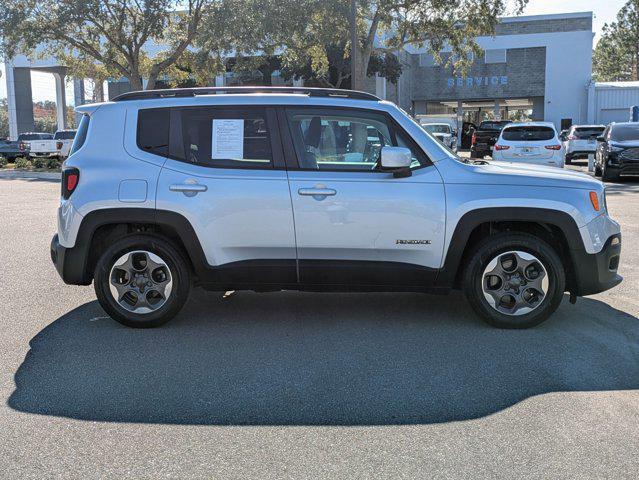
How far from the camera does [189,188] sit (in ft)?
17.8

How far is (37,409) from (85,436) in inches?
21.6

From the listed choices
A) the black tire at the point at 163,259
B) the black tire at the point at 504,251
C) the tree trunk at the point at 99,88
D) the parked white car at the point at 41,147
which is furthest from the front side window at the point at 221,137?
the tree trunk at the point at 99,88

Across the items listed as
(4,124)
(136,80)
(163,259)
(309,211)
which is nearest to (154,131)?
(163,259)

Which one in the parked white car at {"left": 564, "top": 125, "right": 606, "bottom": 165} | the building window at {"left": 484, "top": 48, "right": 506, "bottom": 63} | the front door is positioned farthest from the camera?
the building window at {"left": 484, "top": 48, "right": 506, "bottom": 63}

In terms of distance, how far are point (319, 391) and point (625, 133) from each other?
1820 centimetres

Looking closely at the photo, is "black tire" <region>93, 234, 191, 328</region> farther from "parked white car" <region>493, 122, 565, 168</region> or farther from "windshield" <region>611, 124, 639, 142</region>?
"windshield" <region>611, 124, 639, 142</region>

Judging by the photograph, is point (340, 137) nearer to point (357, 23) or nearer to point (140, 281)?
point (140, 281)

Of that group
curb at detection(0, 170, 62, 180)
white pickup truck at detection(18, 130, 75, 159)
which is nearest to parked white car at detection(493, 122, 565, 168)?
curb at detection(0, 170, 62, 180)

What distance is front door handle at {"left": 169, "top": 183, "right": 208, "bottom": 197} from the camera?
543 centimetres

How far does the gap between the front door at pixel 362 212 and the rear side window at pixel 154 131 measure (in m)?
0.99

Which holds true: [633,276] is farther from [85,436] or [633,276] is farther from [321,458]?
[85,436]

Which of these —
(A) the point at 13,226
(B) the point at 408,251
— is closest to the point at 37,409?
(B) the point at 408,251

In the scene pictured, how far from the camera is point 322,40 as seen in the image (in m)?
26.4

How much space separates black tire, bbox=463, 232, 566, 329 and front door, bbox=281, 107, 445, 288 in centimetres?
32
